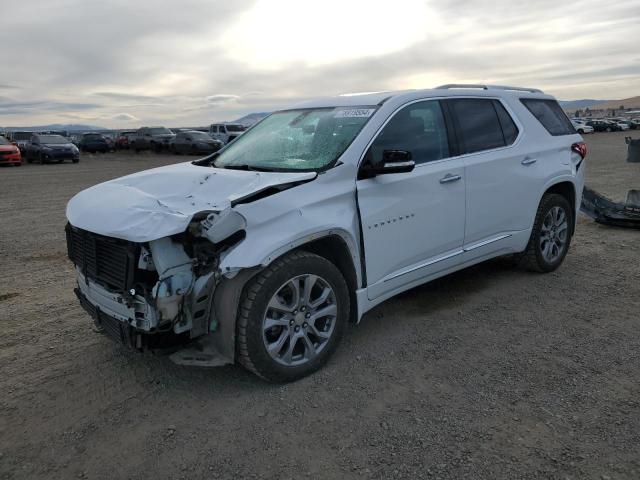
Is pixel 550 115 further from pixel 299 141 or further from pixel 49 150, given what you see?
pixel 49 150

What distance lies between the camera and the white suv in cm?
301

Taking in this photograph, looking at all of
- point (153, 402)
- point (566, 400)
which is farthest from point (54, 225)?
point (566, 400)

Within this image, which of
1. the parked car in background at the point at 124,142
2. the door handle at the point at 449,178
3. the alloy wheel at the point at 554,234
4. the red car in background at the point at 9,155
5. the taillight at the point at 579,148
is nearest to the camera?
the door handle at the point at 449,178

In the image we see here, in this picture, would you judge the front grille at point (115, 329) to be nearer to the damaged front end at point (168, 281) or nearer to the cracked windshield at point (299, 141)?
the damaged front end at point (168, 281)

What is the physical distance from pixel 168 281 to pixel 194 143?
28826mm

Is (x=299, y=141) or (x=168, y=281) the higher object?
(x=299, y=141)

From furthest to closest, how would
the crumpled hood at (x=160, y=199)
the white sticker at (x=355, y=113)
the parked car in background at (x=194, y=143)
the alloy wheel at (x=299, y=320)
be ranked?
the parked car in background at (x=194, y=143), the white sticker at (x=355, y=113), the alloy wheel at (x=299, y=320), the crumpled hood at (x=160, y=199)

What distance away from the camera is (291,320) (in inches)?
129

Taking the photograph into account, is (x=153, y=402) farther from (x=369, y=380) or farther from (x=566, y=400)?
(x=566, y=400)

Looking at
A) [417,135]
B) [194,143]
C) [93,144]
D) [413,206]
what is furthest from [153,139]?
[413,206]

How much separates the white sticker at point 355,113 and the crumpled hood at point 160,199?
0.78 meters

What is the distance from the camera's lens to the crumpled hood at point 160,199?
2912 millimetres

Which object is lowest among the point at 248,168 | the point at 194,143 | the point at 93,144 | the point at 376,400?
the point at 376,400

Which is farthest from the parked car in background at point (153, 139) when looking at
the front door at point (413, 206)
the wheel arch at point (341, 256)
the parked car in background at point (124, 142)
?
the wheel arch at point (341, 256)
